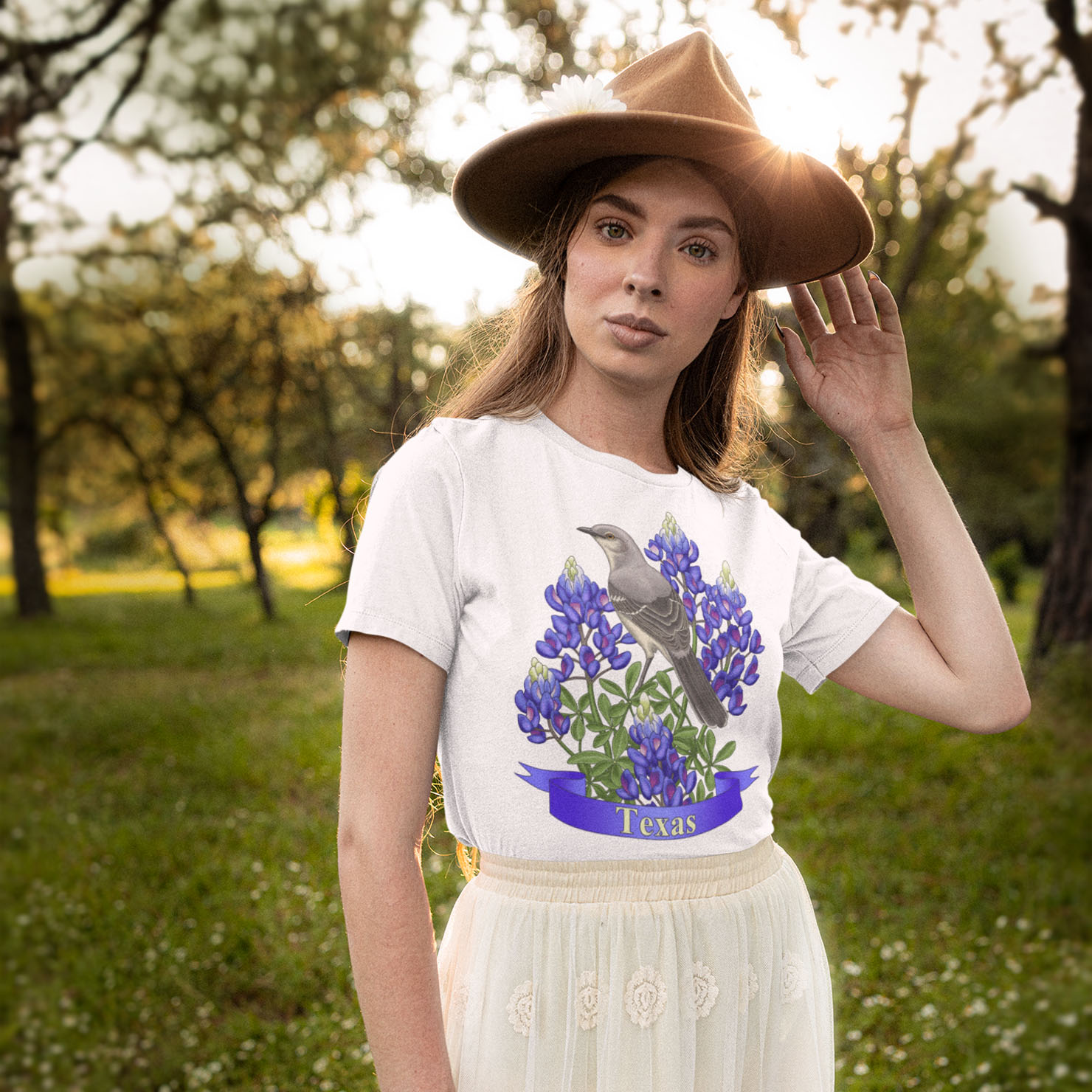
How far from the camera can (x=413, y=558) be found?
104cm

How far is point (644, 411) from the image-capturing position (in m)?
1.34

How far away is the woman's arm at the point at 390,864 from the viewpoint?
1.01 meters

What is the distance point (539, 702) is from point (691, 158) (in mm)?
765

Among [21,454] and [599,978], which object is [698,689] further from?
[21,454]

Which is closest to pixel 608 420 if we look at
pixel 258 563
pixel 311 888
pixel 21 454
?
pixel 311 888

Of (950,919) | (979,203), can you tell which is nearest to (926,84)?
(979,203)

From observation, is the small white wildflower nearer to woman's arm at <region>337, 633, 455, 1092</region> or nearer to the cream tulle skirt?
woman's arm at <region>337, 633, 455, 1092</region>

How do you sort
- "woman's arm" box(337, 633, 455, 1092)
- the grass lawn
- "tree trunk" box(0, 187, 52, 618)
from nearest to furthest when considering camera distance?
"woman's arm" box(337, 633, 455, 1092), the grass lawn, "tree trunk" box(0, 187, 52, 618)

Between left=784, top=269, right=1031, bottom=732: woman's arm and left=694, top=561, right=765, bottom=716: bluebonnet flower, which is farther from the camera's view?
left=784, top=269, right=1031, bottom=732: woman's arm

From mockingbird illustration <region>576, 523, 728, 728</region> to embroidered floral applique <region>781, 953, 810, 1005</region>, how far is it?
373 millimetres

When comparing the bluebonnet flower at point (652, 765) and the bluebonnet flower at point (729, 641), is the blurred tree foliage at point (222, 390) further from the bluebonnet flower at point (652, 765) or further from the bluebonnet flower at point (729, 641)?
the bluebonnet flower at point (652, 765)

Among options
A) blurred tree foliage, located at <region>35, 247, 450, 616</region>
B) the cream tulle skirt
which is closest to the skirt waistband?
the cream tulle skirt

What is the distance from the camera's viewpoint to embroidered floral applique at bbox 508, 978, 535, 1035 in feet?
3.67

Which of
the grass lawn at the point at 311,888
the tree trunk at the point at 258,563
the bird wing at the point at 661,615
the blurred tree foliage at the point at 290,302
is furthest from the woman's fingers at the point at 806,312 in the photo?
the tree trunk at the point at 258,563
